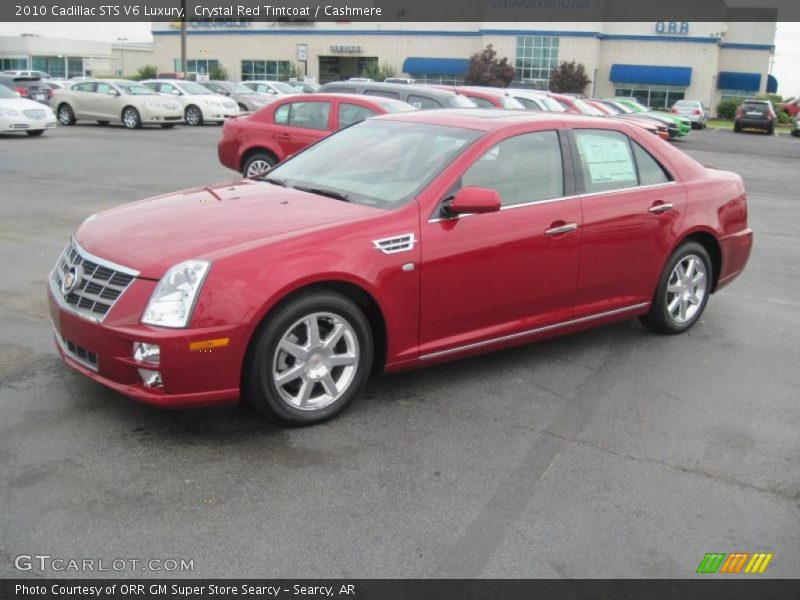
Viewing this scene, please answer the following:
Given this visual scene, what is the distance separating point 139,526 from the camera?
10.8 feet

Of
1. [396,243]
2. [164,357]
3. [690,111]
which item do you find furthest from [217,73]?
[164,357]

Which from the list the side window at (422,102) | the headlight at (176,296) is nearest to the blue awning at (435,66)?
the side window at (422,102)

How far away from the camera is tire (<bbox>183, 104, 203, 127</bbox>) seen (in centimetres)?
2842

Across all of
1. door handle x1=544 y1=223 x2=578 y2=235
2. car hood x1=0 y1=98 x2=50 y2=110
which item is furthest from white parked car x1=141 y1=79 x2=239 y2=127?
door handle x1=544 y1=223 x2=578 y2=235

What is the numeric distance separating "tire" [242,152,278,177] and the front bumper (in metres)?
8.36

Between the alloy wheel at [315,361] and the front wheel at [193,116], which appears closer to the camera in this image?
the alloy wheel at [315,361]

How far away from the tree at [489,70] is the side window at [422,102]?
4776cm

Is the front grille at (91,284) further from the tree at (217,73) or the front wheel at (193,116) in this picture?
the tree at (217,73)

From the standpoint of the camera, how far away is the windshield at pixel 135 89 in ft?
84.5

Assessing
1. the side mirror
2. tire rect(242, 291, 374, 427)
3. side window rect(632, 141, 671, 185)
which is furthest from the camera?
side window rect(632, 141, 671, 185)

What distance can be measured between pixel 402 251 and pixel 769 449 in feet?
7.03

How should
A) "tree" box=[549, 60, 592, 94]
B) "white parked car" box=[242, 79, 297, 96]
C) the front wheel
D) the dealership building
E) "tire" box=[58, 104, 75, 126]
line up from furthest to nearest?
the dealership building < "tree" box=[549, 60, 592, 94] < "white parked car" box=[242, 79, 297, 96] < the front wheel < "tire" box=[58, 104, 75, 126]

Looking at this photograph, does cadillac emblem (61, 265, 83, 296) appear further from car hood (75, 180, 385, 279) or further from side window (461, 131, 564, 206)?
side window (461, 131, 564, 206)
